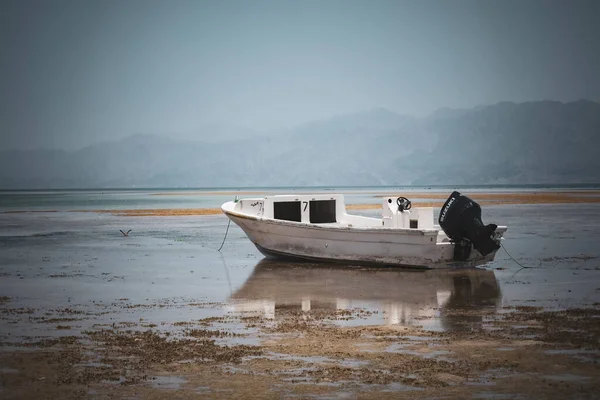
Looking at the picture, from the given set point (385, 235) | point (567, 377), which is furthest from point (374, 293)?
point (567, 377)

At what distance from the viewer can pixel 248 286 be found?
16578mm

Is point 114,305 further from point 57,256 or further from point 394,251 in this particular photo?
point 57,256

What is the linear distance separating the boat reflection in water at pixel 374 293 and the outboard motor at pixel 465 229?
631 millimetres

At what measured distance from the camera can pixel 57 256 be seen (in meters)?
23.8

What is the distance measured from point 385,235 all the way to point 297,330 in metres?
7.86

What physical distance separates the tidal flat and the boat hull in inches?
13.4

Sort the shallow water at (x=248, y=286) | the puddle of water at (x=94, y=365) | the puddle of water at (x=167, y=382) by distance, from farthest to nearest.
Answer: the shallow water at (x=248, y=286) < the puddle of water at (x=94, y=365) < the puddle of water at (x=167, y=382)

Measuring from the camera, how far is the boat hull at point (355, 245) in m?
18.3

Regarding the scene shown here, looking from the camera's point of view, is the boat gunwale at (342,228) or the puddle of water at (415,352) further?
the boat gunwale at (342,228)

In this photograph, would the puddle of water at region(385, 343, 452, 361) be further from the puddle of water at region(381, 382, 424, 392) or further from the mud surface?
the puddle of water at region(381, 382, 424, 392)

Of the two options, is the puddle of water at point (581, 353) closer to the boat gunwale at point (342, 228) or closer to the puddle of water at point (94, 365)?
the puddle of water at point (94, 365)

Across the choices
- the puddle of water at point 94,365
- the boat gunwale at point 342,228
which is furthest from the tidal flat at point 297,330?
the boat gunwale at point 342,228

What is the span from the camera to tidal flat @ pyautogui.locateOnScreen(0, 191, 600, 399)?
817 centimetres

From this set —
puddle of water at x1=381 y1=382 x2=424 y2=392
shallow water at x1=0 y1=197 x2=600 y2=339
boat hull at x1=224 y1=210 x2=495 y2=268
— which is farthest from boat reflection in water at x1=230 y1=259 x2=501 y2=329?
puddle of water at x1=381 y1=382 x2=424 y2=392
